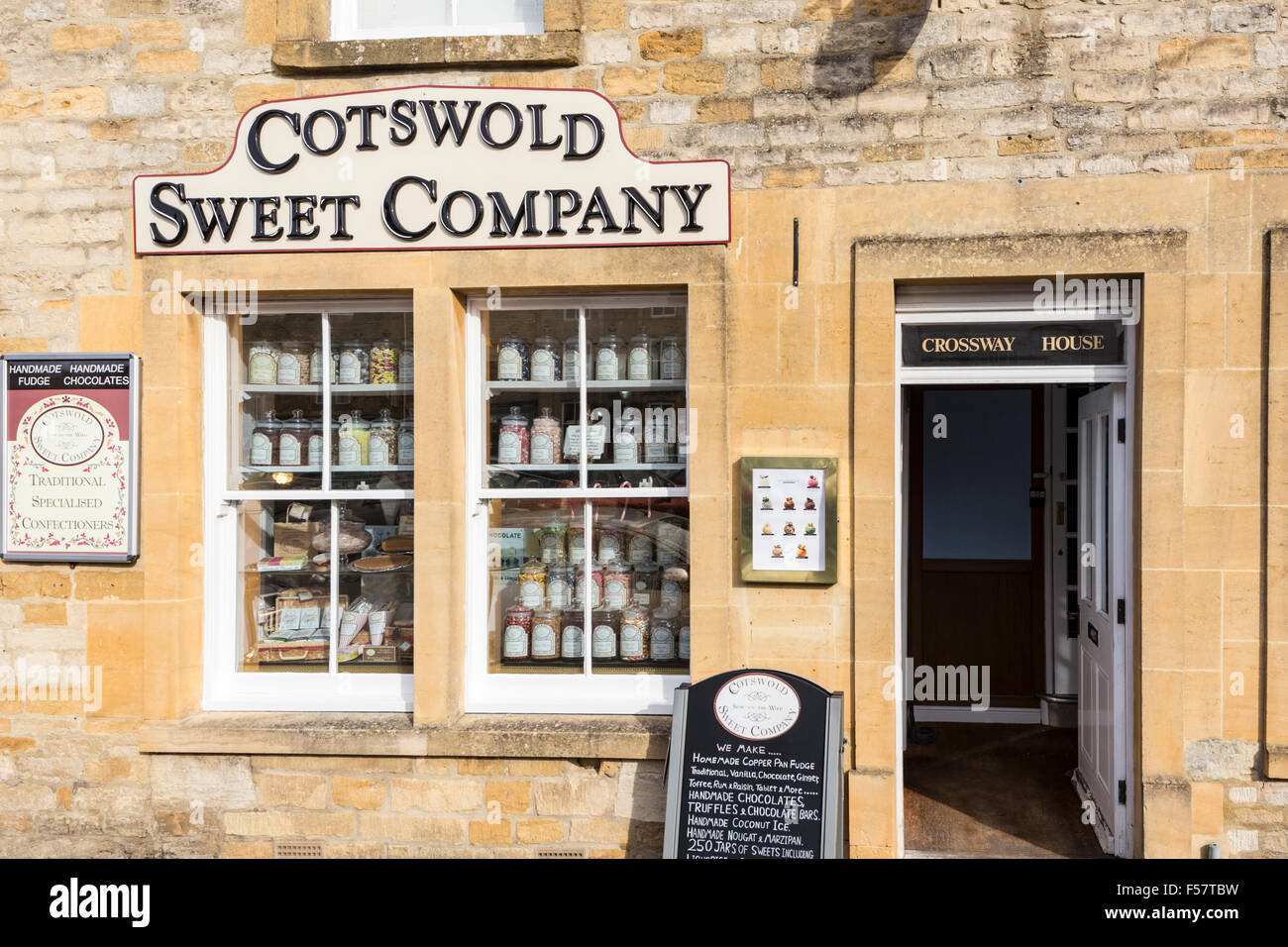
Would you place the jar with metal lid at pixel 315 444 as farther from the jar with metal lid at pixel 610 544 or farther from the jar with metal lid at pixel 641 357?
the jar with metal lid at pixel 641 357

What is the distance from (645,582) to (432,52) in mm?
2788

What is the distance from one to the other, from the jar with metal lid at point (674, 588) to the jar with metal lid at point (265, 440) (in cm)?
212

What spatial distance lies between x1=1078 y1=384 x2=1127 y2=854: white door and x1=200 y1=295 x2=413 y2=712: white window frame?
11.3ft

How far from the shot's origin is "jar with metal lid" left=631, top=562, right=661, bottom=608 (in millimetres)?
5047

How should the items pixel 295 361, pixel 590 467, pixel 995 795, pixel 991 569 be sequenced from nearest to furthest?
pixel 590 467, pixel 295 361, pixel 995 795, pixel 991 569

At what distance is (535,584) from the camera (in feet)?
16.8

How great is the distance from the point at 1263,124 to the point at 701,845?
3987 millimetres

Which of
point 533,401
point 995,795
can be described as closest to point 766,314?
point 533,401

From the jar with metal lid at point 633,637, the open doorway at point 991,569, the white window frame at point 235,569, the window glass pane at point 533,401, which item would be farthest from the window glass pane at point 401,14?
the open doorway at point 991,569

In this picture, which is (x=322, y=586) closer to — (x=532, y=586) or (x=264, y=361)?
(x=532, y=586)

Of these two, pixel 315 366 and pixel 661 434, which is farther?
pixel 315 366

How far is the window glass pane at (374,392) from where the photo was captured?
5.10 metres

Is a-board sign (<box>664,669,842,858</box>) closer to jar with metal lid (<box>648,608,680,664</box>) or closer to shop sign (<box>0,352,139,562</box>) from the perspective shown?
jar with metal lid (<box>648,608,680,664</box>)

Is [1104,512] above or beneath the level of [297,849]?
above
